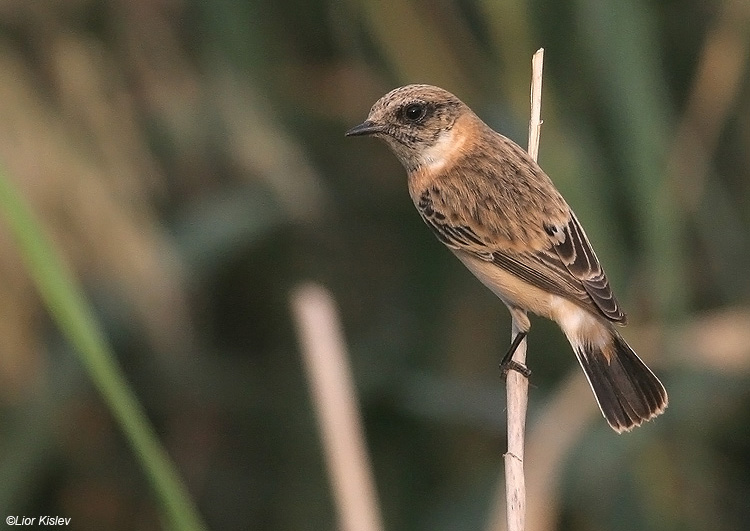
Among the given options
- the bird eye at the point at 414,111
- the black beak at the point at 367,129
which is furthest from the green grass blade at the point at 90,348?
the bird eye at the point at 414,111

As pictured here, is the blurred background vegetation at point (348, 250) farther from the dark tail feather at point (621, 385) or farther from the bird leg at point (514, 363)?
the bird leg at point (514, 363)

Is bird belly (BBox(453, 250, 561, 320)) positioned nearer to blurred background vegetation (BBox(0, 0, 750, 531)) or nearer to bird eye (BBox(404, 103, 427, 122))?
blurred background vegetation (BBox(0, 0, 750, 531))

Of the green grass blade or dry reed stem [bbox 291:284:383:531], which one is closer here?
the green grass blade

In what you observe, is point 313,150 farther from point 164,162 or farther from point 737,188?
point 737,188

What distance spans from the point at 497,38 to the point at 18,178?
79.8 inches

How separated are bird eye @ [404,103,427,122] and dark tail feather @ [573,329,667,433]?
3.74 feet

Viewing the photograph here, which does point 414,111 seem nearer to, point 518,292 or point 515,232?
point 515,232

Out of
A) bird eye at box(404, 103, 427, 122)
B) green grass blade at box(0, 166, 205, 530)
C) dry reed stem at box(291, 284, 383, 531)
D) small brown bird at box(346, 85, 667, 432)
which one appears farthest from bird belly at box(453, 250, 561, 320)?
green grass blade at box(0, 166, 205, 530)

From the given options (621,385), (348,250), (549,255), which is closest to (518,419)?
(621,385)

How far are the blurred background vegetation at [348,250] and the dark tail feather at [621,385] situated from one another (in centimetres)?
28

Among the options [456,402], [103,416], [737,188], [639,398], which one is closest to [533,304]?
[639,398]

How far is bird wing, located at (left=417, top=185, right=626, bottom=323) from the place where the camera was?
3895mm

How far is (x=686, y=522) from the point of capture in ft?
15.5

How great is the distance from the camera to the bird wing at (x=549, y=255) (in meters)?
3.89
